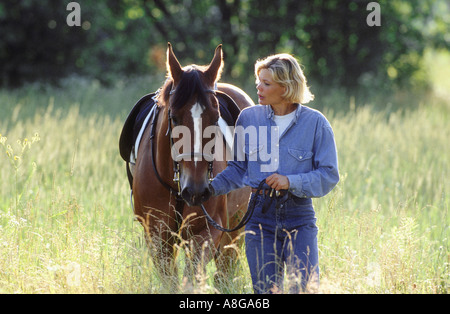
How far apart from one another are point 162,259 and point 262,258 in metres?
0.78

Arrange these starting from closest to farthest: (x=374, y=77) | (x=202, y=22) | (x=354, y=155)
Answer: (x=354, y=155), (x=374, y=77), (x=202, y=22)

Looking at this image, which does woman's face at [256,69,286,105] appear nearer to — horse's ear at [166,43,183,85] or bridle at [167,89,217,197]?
bridle at [167,89,217,197]

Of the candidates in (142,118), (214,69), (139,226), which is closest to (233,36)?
(142,118)

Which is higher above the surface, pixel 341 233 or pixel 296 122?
pixel 296 122

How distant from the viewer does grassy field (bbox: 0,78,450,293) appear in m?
4.09

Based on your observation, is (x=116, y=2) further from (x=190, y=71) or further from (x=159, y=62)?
(x=190, y=71)

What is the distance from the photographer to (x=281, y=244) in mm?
3783

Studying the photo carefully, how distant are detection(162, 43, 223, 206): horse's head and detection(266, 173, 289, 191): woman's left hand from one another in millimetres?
358

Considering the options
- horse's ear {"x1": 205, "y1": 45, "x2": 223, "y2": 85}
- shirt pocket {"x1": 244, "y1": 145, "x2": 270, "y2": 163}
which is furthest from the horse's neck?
shirt pocket {"x1": 244, "y1": 145, "x2": 270, "y2": 163}

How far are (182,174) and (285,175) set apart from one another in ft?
2.00

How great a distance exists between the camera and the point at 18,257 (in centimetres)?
446

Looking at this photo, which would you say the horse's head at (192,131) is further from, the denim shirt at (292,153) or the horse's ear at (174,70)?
the denim shirt at (292,153)
